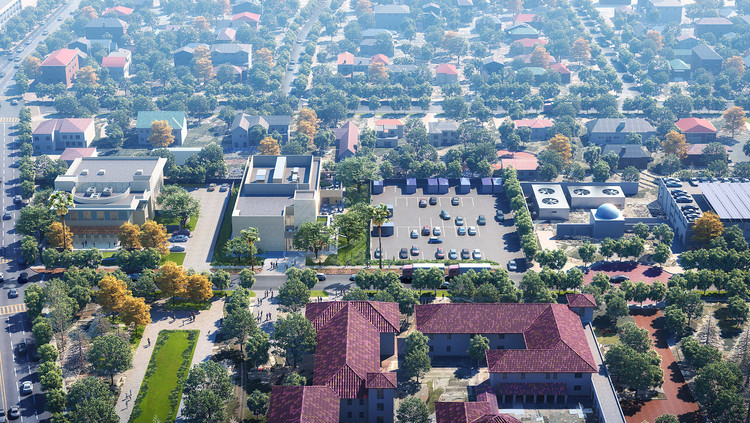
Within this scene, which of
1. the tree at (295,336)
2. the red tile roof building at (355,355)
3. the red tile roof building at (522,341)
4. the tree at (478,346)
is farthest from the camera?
the tree at (478,346)

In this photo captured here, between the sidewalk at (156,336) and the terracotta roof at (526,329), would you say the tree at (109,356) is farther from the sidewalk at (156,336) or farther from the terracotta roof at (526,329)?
the terracotta roof at (526,329)

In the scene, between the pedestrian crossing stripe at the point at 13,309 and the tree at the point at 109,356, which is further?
the pedestrian crossing stripe at the point at 13,309

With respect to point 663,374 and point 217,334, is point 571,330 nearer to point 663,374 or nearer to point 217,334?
point 663,374

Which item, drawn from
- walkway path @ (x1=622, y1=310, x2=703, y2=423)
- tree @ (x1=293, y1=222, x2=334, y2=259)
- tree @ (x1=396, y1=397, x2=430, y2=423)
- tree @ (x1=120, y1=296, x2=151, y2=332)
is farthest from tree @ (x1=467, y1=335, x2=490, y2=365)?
tree @ (x1=120, y1=296, x2=151, y2=332)

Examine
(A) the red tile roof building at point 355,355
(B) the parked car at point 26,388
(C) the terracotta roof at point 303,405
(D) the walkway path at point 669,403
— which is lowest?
(D) the walkway path at point 669,403

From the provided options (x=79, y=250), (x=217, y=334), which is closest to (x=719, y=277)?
(x=217, y=334)

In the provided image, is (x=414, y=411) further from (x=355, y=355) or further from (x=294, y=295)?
(x=294, y=295)

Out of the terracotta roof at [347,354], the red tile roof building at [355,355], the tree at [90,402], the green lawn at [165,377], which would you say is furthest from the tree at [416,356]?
the tree at [90,402]
